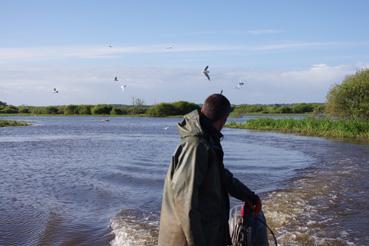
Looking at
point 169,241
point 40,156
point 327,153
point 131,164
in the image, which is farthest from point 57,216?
point 327,153

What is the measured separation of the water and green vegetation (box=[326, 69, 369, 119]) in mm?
16306

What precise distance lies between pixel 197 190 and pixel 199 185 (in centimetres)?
4

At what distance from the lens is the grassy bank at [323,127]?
34.8 meters

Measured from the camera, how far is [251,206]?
4.32 metres

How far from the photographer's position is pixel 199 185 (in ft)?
12.3

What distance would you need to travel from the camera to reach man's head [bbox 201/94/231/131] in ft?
12.9

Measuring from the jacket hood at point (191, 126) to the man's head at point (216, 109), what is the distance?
3.7 inches

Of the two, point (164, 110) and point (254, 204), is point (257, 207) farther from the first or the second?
point (164, 110)

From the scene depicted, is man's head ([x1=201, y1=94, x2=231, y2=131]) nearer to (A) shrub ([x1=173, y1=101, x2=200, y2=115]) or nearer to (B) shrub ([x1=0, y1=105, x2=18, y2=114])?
(A) shrub ([x1=173, y1=101, x2=200, y2=115])

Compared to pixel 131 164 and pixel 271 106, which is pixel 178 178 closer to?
pixel 131 164

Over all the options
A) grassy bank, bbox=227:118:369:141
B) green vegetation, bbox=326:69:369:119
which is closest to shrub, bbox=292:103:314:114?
grassy bank, bbox=227:118:369:141

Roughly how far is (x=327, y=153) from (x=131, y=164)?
10.8 metres

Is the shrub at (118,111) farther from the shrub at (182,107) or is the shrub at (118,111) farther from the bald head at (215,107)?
the bald head at (215,107)

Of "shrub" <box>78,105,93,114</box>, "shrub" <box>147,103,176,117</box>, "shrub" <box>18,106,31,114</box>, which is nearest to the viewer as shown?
"shrub" <box>147,103,176,117</box>
